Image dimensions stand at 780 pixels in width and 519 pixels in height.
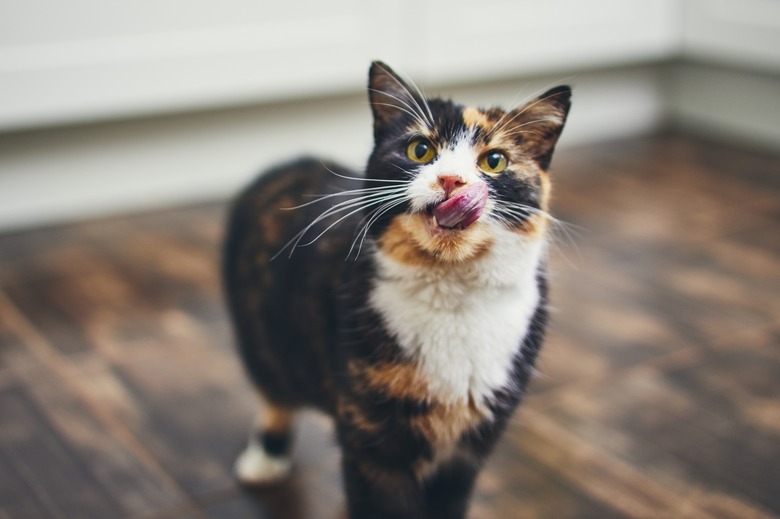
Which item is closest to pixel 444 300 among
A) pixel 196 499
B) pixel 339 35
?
pixel 196 499

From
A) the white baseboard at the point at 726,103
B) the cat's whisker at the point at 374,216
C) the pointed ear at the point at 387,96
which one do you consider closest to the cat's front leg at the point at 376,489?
the cat's whisker at the point at 374,216

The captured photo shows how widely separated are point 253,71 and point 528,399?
1.07m

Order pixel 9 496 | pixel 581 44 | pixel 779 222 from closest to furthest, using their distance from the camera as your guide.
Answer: pixel 9 496 → pixel 779 222 → pixel 581 44

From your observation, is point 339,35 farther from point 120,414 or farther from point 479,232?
point 479,232

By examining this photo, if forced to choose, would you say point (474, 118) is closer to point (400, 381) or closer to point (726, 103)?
point (400, 381)

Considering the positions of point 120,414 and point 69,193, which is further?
point 69,193

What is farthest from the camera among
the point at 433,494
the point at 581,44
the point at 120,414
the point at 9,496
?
the point at 581,44

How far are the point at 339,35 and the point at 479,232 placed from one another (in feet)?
4.65

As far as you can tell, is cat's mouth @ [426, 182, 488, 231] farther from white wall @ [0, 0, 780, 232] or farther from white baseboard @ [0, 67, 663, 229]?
white wall @ [0, 0, 780, 232]

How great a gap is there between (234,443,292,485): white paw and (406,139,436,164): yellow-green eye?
1.70ft

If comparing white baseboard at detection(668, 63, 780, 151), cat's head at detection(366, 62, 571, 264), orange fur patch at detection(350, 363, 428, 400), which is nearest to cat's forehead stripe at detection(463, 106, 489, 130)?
cat's head at detection(366, 62, 571, 264)

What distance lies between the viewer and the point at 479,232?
2.67ft

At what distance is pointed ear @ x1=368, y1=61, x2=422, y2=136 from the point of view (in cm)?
88

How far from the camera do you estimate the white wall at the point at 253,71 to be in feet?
6.17
